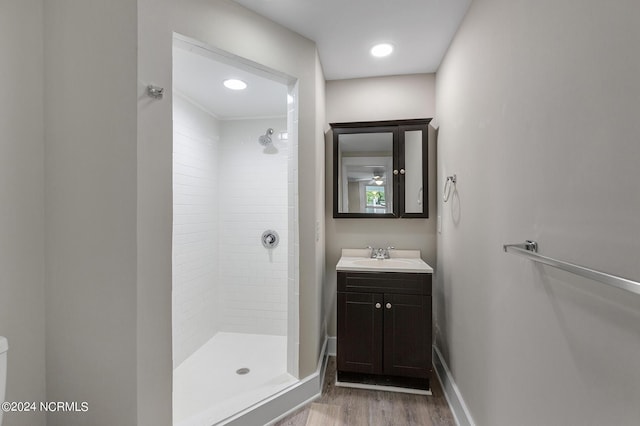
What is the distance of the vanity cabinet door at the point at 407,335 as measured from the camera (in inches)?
76.9

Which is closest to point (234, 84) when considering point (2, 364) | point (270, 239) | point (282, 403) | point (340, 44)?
point (340, 44)

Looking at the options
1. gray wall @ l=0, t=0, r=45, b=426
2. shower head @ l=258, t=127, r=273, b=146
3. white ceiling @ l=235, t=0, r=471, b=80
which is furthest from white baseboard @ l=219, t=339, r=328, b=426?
white ceiling @ l=235, t=0, r=471, b=80

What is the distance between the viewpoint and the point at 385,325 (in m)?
2.00

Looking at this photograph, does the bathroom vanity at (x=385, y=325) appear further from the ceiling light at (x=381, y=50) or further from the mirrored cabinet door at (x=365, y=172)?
the ceiling light at (x=381, y=50)

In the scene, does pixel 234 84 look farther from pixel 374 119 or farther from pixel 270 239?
pixel 270 239

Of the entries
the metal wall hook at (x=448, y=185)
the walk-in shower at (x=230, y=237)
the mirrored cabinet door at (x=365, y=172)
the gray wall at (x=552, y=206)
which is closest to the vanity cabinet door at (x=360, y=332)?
the walk-in shower at (x=230, y=237)

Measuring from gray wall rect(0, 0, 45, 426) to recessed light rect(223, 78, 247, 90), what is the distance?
1.11m

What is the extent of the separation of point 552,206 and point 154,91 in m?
Result: 1.63

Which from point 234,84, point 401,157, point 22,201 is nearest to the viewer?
point 22,201

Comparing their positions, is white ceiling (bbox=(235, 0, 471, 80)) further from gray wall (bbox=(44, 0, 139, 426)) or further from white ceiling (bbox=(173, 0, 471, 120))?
gray wall (bbox=(44, 0, 139, 426))

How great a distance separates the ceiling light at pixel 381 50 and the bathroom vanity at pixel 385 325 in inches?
66.3

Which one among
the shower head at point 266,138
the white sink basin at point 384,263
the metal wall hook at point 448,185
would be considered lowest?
the white sink basin at point 384,263

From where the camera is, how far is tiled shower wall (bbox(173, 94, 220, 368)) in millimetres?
2389

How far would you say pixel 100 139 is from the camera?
121 centimetres
